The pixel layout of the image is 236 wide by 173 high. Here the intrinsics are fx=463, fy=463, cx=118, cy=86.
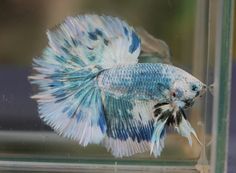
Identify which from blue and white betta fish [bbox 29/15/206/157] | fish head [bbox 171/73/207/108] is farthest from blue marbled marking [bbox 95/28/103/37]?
fish head [bbox 171/73/207/108]

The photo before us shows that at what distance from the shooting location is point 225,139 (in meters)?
0.90

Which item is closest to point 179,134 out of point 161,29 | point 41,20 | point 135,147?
point 135,147

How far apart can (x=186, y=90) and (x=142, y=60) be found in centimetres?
11

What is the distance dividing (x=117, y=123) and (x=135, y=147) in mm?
63

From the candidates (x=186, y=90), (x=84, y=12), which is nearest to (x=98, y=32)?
(x=84, y=12)

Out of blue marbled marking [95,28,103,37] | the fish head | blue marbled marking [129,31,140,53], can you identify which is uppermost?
blue marbled marking [95,28,103,37]

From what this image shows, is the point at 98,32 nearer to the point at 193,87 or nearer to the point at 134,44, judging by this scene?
the point at 134,44

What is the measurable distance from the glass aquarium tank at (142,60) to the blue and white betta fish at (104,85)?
2 cm

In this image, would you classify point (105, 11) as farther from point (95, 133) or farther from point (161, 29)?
point (95, 133)

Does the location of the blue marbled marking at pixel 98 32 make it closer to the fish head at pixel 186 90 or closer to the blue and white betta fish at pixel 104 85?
the blue and white betta fish at pixel 104 85

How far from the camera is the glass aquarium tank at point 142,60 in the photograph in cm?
91

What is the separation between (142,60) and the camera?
920mm

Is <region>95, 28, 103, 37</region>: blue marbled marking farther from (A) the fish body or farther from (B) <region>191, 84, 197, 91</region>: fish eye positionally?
(B) <region>191, 84, 197, 91</region>: fish eye

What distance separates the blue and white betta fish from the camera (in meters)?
0.91
